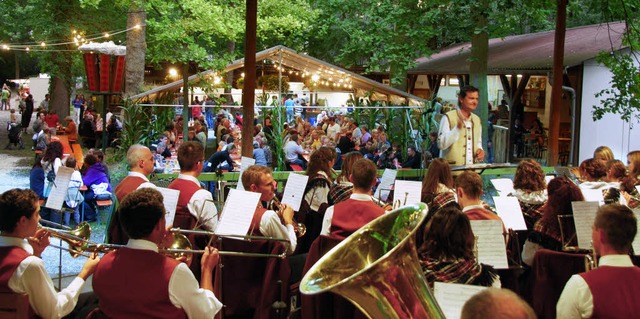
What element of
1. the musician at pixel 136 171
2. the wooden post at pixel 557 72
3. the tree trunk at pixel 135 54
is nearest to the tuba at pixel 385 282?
the musician at pixel 136 171

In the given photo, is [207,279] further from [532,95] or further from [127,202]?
[532,95]

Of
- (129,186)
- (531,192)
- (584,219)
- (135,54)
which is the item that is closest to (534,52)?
(135,54)

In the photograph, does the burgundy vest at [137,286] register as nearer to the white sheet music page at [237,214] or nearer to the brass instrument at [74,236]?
the brass instrument at [74,236]

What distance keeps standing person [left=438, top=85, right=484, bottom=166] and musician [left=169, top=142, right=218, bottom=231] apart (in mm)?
3387

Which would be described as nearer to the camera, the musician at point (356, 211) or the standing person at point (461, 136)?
the musician at point (356, 211)

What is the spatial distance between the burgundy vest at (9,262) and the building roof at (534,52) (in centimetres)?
1372

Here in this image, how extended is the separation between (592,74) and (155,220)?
1650 centimetres

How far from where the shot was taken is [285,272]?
19.4 ft

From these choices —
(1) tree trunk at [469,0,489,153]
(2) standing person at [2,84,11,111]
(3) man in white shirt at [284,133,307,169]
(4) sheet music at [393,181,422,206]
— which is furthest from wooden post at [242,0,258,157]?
(2) standing person at [2,84,11,111]

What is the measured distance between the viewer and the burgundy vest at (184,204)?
20.6 feet

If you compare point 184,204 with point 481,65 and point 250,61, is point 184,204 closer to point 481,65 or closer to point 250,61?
point 250,61

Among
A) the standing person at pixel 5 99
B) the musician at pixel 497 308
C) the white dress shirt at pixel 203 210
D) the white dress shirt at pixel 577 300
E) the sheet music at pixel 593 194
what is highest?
the standing person at pixel 5 99

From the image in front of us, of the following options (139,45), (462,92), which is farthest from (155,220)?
(139,45)

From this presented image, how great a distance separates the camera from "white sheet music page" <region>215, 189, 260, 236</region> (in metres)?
5.48
